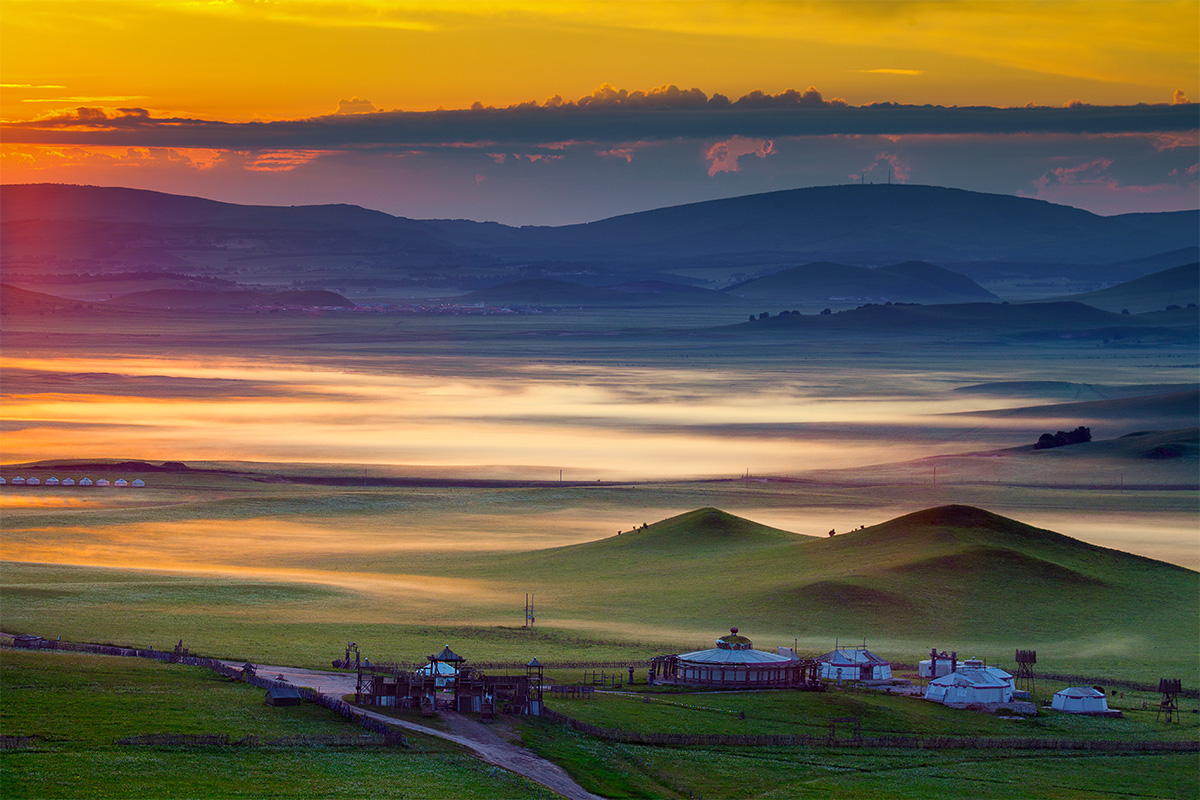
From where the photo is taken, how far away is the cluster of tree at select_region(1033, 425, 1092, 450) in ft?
563

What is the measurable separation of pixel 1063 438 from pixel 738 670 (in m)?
115

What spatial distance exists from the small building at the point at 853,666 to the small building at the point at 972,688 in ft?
8.50

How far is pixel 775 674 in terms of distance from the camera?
220 ft

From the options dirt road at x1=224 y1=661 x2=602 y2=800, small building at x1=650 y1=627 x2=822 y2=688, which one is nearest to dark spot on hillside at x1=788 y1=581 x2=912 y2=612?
small building at x1=650 y1=627 x2=822 y2=688

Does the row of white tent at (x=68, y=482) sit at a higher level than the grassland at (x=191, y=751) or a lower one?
higher

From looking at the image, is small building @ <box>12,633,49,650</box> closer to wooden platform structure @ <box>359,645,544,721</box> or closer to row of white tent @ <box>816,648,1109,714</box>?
wooden platform structure @ <box>359,645,544,721</box>

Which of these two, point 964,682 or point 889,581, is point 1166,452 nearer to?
point 889,581

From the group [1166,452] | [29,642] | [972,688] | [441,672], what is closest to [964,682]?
[972,688]

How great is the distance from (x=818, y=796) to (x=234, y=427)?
134389 millimetres

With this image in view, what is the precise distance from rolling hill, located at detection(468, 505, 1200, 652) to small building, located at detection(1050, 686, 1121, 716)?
49.0 ft

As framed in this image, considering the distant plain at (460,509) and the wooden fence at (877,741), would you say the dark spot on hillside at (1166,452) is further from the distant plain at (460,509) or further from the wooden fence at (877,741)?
the wooden fence at (877,741)

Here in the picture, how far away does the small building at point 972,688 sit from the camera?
6600 centimetres

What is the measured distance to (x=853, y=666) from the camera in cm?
6862

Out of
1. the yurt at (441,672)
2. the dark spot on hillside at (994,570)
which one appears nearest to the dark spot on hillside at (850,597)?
the dark spot on hillside at (994,570)
